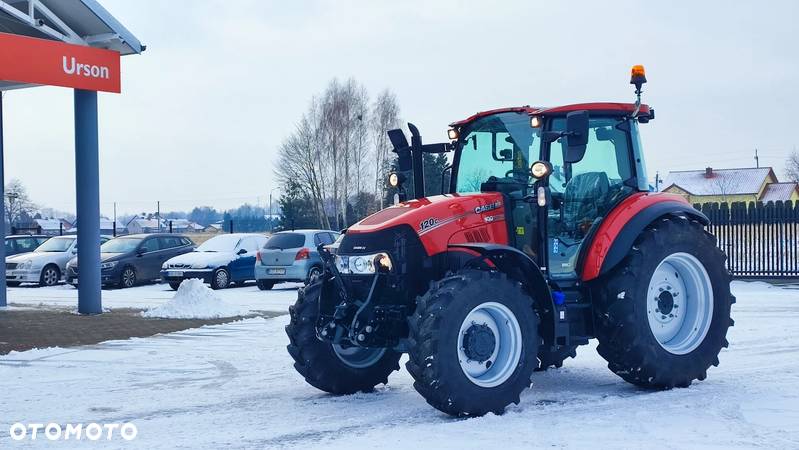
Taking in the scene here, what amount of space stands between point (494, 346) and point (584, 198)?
177cm

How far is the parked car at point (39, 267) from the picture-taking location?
82.7 feet

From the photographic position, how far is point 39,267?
25.3 m

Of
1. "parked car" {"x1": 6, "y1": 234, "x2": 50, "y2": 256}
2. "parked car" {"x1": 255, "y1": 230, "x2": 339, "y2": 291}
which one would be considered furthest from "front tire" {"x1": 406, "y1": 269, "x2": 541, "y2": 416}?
"parked car" {"x1": 6, "y1": 234, "x2": 50, "y2": 256}

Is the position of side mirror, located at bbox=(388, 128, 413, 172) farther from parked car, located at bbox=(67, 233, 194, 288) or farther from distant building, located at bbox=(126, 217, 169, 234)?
distant building, located at bbox=(126, 217, 169, 234)

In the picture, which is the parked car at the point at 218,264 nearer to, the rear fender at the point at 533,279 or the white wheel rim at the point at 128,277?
the white wheel rim at the point at 128,277

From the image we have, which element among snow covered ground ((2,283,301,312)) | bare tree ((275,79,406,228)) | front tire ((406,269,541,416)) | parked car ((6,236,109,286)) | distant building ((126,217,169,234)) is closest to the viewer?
front tire ((406,269,541,416))

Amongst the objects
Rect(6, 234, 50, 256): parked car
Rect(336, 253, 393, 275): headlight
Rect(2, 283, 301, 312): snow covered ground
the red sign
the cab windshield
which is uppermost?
the red sign

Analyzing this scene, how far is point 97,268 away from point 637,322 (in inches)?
420

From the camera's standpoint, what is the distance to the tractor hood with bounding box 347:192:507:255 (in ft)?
23.6

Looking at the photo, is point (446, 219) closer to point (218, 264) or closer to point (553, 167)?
point (553, 167)

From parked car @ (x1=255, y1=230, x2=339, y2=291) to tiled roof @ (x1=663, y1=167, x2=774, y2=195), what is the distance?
187 ft

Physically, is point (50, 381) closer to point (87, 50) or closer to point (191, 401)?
A: point (191, 401)

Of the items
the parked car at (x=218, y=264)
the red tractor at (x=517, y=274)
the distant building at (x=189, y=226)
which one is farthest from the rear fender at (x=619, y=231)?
the distant building at (x=189, y=226)

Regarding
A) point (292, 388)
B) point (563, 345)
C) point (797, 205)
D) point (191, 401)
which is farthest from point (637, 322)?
point (797, 205)
